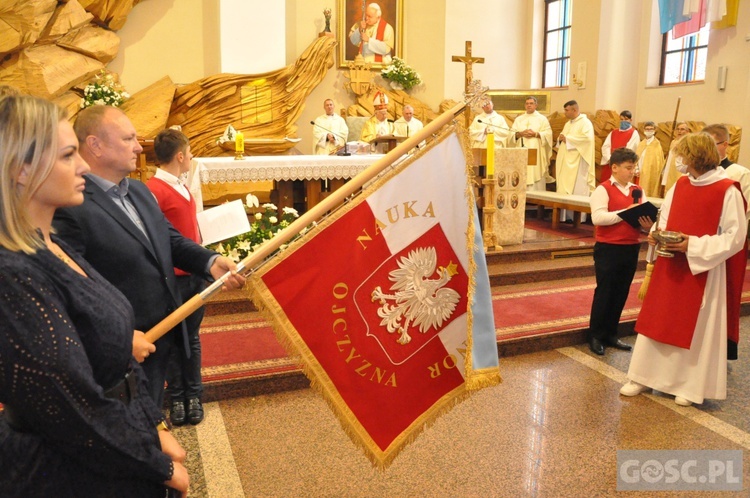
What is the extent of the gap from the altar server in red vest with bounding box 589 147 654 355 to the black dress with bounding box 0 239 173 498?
368 cm

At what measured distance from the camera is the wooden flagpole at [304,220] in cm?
173

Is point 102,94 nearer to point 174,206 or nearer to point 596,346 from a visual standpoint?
point 174,206

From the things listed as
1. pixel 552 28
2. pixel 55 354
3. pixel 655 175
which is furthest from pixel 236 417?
pixel 552 28

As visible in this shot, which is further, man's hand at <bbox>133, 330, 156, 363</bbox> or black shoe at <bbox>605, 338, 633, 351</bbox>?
black shoe at <bbox>605, 338, 633, 351</bbox>

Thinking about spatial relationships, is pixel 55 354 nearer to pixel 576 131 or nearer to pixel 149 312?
pixel 149 312

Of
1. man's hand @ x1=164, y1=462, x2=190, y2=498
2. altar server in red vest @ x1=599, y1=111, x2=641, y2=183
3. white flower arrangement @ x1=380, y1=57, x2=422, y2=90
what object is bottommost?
man's hand @ x1=164, y1=462, x2=190, y2=498

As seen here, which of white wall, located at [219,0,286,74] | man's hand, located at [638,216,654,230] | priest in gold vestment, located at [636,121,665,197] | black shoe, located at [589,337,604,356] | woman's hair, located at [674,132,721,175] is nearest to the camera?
woman's hair, located at [674,132,721,175]

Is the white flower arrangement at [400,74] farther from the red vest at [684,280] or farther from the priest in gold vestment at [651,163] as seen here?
the red vest at [684,280]

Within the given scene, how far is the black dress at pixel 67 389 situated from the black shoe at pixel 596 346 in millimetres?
3866

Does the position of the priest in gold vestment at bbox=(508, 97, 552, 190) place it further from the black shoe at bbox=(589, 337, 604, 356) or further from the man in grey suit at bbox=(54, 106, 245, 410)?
the man in grey suit at bbox=(54, 106, 245, 410)

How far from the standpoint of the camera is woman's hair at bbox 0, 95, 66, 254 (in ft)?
3.72

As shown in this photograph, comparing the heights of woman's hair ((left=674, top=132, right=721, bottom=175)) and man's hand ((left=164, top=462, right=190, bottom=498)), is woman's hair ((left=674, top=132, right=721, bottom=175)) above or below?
above

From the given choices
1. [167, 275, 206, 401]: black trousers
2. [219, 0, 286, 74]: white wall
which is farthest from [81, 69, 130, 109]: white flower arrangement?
[167, 275, 206, 401]: black trousers

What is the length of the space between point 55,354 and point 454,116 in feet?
4.68
